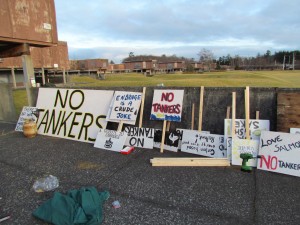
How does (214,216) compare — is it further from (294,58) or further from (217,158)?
(294,58)

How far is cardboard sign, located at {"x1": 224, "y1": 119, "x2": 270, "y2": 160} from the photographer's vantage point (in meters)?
4.26

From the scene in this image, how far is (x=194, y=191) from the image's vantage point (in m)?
3.26

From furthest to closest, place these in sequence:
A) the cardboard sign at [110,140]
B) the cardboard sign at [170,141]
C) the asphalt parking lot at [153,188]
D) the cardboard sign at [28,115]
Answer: the cardboard sign at [28,115] < the cardboard sign at [110,140] < the cardboard sign at [170,141] < the asphalt parking lot at [153,188]

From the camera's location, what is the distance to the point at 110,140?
5.16 m

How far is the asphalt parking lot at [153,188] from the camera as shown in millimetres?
2713

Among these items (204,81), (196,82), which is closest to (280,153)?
(196,82)

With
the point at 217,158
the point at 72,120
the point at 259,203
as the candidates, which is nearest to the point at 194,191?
the point at 259,203

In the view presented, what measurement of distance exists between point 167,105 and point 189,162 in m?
1.50

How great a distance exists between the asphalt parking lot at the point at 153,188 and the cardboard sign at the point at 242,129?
Result: 57 cm

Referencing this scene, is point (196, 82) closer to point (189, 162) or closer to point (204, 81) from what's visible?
point (204, 81)

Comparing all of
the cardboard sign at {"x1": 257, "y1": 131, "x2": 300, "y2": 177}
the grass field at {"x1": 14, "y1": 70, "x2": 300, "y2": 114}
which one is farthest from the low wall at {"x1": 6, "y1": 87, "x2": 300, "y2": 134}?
the grass field at {"x1": 14, "y1": 70, "x2": 300, "y2": 114}

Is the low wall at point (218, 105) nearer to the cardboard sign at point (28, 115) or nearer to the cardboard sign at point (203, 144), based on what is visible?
the cardboard sign at point (203, 144)

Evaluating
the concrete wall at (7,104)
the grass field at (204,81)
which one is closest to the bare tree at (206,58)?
the grass field at (204,81)

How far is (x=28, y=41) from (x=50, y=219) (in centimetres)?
622
